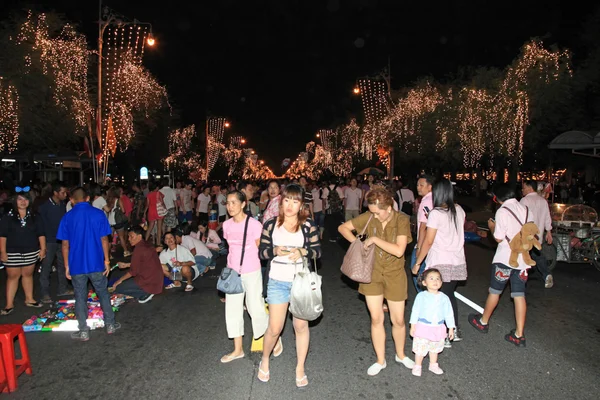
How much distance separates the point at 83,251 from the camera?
222 inches

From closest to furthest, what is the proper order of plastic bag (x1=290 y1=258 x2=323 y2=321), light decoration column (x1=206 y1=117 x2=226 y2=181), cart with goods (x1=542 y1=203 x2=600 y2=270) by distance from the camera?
1. plastic bag (x1=290 y1=258 x2=323 y2=321)
2. cart with goods (x1=542 y1=203 x2=600 y2=270)
3. light decoration column (x1=206 y1=117 x2=226 y2=181)

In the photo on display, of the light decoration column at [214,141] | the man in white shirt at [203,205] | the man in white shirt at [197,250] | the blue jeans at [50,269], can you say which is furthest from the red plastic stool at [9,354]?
the light decoration column at [214,141]

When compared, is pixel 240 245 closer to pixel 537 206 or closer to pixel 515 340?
pixel 515 340

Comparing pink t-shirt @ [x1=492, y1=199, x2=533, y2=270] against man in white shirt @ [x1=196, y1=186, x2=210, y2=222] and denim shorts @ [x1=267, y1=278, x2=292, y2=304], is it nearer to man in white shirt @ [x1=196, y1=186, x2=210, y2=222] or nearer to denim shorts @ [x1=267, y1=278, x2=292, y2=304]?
denim shorts @ [x1=267, y1=278, x2=292, y2=304]

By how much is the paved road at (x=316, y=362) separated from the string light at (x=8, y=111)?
13.1 metres

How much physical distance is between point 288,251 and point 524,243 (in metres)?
2.74

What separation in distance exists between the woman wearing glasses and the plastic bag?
4547mm

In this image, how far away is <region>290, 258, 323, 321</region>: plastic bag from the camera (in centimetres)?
412

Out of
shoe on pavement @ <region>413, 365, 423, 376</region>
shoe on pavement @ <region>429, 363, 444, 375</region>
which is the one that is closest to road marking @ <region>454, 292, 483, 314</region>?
shoe on pavement @ <region>429, 363, 444, 375</region>

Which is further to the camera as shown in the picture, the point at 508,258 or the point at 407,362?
the point at 508,258

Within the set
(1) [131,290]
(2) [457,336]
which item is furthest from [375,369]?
(1) [131,290]

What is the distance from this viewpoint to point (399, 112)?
33500 millimetres

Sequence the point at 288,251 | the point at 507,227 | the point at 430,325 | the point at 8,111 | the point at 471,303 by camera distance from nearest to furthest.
Result: the point at 288,251 < the point at 430,325 < the point at 507,227 < the point at 471,303 < the point at 8,111

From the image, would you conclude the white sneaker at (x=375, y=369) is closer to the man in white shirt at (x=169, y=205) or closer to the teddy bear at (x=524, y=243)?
the teddy bear at (x=524, y=243)
